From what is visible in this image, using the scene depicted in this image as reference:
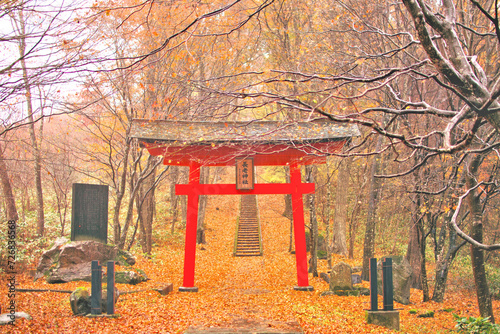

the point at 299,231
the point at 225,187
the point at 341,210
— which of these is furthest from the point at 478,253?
the point at 341,210

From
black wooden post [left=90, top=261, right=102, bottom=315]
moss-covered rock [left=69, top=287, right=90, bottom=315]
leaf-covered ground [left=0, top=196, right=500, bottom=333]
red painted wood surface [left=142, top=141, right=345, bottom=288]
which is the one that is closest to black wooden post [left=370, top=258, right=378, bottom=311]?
leaf-covered ground [left=0, top=196, right=500, bottom=333]

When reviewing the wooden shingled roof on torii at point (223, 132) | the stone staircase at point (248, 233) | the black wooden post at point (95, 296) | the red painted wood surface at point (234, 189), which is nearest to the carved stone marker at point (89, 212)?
the wooden shingled roof on torii at point (223, 132)

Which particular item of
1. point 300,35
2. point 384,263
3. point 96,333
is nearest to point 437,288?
point 384,263

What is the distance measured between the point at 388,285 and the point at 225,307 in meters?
3.73

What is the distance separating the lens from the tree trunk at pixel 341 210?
1521 centimetres

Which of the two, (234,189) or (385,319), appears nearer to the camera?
(385,319)

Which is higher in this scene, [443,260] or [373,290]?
[443,260]

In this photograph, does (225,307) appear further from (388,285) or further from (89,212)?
(89,212)

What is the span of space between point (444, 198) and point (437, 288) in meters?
2.65

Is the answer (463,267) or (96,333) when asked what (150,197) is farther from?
(463,267)

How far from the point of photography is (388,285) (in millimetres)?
6586

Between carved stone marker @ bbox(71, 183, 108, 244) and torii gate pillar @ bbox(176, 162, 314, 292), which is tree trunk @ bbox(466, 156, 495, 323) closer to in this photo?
torii gate pillar @ bbox(176, 162, 314, 292)

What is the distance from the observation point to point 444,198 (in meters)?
7.77

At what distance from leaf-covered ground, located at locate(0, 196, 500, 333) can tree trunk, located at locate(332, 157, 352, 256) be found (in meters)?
1.58
